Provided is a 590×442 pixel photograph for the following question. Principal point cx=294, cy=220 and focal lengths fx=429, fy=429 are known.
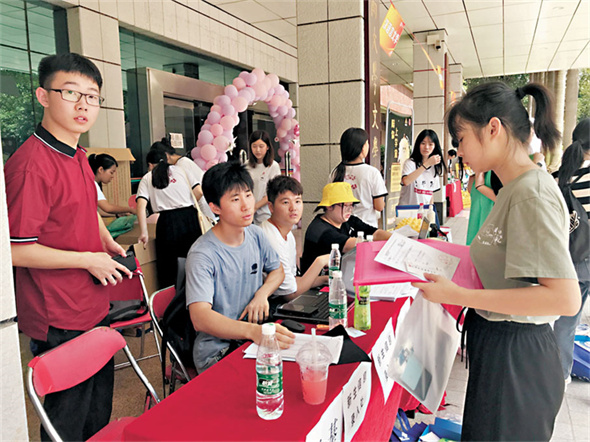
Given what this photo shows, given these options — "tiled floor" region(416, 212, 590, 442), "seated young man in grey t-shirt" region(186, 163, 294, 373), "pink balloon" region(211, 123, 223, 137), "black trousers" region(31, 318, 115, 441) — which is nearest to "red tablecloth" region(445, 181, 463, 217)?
"pink balloon" region(211, 123, 223, 137)

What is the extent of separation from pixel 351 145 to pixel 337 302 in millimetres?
1754

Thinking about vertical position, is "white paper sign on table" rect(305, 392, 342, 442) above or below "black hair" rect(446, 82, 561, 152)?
below

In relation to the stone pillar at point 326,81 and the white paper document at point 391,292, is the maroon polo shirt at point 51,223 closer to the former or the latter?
the white paper document at point 391,292

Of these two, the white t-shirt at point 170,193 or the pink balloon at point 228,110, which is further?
the pink balloon at point 228,110

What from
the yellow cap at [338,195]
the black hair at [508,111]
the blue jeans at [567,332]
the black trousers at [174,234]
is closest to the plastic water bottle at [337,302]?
the black hair at [508,111]

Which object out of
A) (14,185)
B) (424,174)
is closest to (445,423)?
(14,185)

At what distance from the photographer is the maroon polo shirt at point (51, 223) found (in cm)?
132

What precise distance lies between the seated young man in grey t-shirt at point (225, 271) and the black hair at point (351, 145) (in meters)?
1.39

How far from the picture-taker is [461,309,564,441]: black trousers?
3.75 feet

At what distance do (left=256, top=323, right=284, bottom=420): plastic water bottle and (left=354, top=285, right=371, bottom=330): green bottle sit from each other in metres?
0.57

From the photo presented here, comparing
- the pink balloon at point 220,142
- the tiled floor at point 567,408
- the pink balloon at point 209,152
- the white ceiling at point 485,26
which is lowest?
the tiled floor at point 567,408

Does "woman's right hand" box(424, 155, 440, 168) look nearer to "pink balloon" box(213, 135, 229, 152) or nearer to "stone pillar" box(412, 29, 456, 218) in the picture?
"pink balloon" box(213, 135, 229, 152)

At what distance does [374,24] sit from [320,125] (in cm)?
95

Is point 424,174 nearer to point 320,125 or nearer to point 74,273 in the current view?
point 320,125
